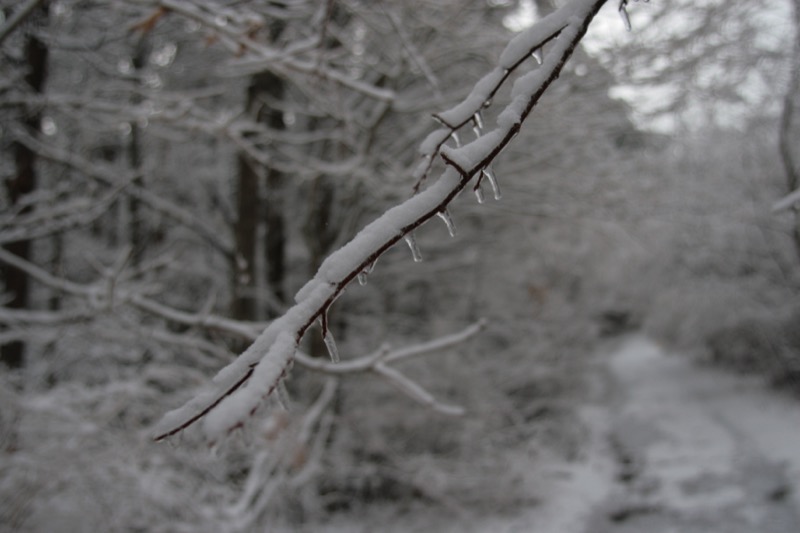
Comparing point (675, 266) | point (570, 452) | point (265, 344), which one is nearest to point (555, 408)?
point (570, 452)

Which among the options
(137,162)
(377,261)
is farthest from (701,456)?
(137,162)

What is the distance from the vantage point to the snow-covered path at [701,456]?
6484mm

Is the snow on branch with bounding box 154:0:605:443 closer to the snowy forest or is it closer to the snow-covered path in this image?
the snowy forest

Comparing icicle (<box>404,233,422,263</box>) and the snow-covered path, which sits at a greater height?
icicle (<box>404,233,422,263</box>)

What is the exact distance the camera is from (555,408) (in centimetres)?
966

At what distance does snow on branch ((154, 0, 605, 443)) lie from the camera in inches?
25.6

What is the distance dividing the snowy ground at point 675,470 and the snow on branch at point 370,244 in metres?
6.53

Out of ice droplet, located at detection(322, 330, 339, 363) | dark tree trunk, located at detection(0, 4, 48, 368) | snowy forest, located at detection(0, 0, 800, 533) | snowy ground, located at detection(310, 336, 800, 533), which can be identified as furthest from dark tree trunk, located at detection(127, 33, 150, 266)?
ice droplet, located at detection(322, 330, 339, 363)

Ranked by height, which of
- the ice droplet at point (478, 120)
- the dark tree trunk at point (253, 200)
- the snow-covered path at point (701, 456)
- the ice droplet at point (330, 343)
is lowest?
the snow-covered path at point (701, 456)

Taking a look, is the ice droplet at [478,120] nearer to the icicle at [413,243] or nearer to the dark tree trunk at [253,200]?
the icicle at [413,243]

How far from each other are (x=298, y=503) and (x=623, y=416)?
8180mm

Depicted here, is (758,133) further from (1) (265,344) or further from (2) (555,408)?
(1) (265,344)

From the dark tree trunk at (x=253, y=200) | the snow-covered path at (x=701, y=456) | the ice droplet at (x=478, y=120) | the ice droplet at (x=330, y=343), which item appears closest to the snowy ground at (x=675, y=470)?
the snow-covered path at (x=701, y=456)

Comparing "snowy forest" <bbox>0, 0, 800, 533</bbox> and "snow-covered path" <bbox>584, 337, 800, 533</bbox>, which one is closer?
"snowy forest" <bbox>0, 0, 800, 533</bbox>
